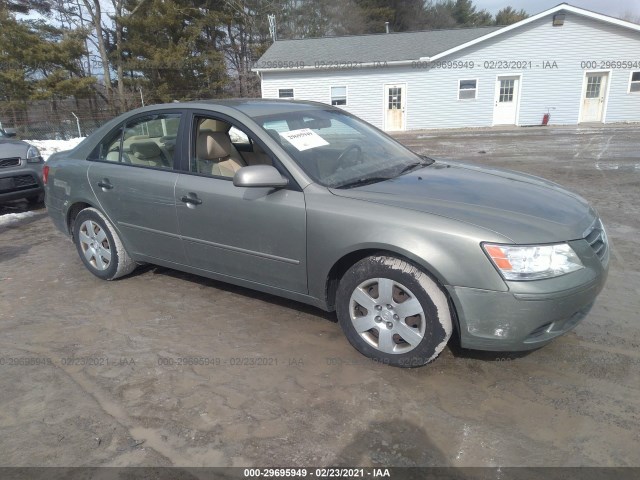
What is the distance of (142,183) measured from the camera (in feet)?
12.8

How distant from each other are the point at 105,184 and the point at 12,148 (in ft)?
15.5

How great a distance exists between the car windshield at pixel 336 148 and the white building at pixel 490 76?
18.4 metres

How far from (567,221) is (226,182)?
2.29 m

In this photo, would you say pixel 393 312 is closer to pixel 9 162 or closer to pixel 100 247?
pixel 100 247

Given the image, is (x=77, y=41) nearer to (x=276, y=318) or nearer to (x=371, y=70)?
(x=371, y=70)

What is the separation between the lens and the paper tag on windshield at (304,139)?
338 centimetres

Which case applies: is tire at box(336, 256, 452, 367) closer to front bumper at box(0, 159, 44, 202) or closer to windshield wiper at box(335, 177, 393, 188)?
windshield wiper at box(335, 177, 393, 188)

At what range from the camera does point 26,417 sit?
2.65 metres

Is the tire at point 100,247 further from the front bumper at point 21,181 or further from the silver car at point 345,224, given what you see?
the front bumper at point 21,181

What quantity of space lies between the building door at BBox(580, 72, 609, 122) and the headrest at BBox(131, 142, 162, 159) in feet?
73.0

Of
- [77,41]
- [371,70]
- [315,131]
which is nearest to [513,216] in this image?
[315,131]

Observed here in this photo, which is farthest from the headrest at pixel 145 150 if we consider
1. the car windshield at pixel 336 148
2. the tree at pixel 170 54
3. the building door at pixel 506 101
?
the tree at pixel 170 54

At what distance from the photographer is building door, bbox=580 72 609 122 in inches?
824

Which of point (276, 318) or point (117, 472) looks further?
point (276, 318)
